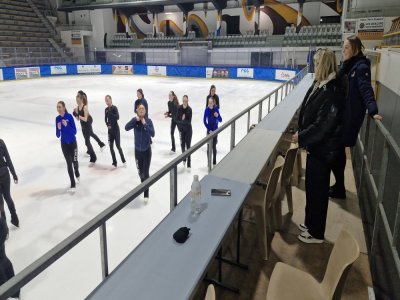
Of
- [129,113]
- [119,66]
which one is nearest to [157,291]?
[129,113]

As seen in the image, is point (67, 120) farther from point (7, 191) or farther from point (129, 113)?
point (129, 113)

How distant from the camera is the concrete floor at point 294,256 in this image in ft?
8.92

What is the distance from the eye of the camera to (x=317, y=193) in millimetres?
3195

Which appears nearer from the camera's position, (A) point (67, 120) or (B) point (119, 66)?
(A) point (67, 120)

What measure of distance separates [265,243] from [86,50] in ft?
121

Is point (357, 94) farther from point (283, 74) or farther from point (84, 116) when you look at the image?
point (283, 74)

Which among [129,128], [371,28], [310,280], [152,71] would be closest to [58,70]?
[152,71]

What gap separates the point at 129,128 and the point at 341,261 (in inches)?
190

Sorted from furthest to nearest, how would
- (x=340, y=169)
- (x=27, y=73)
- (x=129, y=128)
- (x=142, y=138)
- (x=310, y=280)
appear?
(x=27, y=73), (x=129, y=128), (x=142, y=138), (x=340, y=169), (x=310, y=280)

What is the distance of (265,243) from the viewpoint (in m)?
3.10

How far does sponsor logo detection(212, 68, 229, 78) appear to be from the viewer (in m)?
26.4

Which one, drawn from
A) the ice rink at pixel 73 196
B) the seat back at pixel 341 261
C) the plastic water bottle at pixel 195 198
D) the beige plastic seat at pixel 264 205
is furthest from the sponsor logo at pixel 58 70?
the seat back at pixel 341 261

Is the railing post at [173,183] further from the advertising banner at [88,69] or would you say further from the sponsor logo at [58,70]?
the advertising banner at [88,69]

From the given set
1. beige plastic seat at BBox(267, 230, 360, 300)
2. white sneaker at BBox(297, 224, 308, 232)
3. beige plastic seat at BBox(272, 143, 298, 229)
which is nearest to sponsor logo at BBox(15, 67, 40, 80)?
beige plastic seat at BBox(272, 143, 298, 229)
